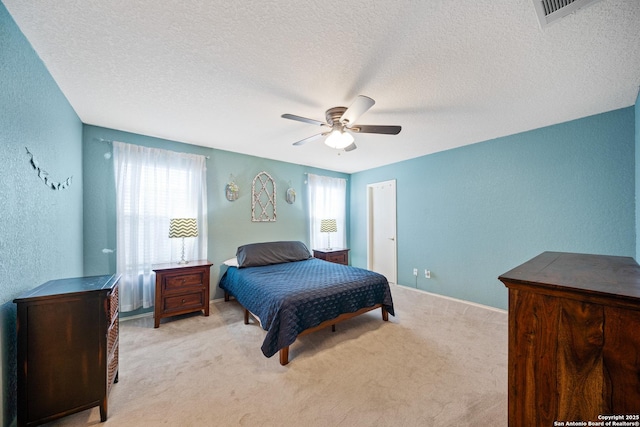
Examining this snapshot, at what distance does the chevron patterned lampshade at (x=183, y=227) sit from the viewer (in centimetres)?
309

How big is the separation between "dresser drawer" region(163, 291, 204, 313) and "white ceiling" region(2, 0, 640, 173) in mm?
2161

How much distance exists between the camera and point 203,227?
3.57 m

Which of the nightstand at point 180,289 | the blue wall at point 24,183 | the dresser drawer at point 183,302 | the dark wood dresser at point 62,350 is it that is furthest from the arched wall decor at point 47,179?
the dresser drawer at point 183,302

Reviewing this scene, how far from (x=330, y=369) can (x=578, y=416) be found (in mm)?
1622

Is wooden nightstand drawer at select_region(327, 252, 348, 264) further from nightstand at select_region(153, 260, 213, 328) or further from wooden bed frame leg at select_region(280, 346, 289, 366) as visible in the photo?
wooden bed frame leg at select_region(280, 346, 289, 366)

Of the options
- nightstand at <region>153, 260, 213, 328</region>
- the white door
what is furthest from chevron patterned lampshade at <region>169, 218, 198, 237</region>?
the white door

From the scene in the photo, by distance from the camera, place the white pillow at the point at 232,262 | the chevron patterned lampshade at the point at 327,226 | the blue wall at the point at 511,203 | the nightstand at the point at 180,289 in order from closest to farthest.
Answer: the blue wall at the point at 511,203 → the nightstand at the point at 180,289 → the white pillow at the point at 232,262 → the chevron patterned lampshade at the point at 327,226

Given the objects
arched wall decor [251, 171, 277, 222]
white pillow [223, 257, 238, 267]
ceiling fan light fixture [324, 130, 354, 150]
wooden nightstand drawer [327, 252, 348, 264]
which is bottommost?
wooden nightstand drawer [327, 252, 348, 264]

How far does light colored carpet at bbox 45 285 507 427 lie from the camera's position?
5.13 ft

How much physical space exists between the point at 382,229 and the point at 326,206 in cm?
130

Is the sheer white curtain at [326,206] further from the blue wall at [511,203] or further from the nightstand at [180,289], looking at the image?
the nightstand at [180,289]

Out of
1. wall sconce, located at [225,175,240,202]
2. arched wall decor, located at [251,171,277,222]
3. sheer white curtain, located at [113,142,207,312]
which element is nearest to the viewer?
sheer white curtain, located at [113,142,207,312]

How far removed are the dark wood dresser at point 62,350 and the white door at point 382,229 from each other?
13.9ft

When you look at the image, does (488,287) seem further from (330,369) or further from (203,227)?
(203,227)
